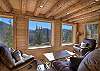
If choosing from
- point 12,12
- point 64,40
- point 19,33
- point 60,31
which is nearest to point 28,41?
point 19,33

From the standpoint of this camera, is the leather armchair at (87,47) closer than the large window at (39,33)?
Yes

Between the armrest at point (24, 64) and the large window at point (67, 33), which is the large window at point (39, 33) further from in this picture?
the armrest at point (24, 64)

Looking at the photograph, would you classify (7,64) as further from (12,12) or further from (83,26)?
(83,26)

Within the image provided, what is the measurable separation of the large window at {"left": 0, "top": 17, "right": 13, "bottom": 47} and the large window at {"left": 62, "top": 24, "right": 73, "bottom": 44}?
3.34 metres

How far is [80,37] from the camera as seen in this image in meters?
7.80

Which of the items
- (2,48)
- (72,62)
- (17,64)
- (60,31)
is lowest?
(17,64)

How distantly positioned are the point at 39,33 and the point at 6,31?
176cm

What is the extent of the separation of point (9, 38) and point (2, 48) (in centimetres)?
248

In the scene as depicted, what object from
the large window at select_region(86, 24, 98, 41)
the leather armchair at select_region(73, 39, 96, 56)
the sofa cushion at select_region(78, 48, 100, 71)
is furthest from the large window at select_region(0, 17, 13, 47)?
the large window at select_region(86, 24, 98, 41)

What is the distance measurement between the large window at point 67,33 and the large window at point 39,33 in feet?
3.89

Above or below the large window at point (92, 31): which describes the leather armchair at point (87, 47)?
below

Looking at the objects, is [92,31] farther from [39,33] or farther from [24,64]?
[24,64]

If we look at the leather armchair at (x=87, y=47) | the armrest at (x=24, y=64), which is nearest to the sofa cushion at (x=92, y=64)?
the armrest at (x=24, y=64)

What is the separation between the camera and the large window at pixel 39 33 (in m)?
5.95
